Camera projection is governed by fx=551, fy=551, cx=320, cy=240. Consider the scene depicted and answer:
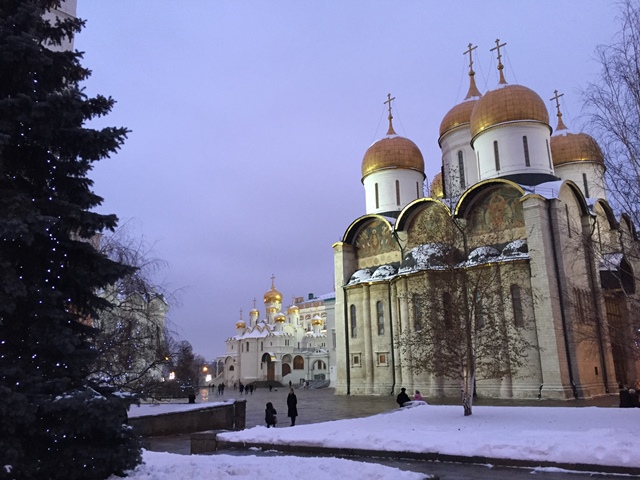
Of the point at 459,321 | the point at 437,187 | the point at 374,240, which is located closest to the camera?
the point at 459,321

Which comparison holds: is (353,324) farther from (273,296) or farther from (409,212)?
(273,296)

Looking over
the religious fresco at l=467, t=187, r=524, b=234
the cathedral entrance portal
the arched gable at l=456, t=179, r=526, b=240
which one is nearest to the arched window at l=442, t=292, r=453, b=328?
the arched gable at l=456, t=179, r=526, b=240

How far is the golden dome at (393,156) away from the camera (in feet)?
113

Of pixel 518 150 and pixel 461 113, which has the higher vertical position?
pixel 461 113

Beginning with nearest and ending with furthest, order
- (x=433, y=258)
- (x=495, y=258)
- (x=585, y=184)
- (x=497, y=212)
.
Answer: (x=433, y=258)
(x=495, y=258)
(x=497, y=212)
(x=585, y=184)

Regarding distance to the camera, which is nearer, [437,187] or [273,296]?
[437,187]

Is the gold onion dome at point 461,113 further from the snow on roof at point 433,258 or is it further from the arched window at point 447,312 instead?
the arched window at point 447,312

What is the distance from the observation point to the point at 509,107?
27.8m

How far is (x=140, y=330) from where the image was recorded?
15.7 metres

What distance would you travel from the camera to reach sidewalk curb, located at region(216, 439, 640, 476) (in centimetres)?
787

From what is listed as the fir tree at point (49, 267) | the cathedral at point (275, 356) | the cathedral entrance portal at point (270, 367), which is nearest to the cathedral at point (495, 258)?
the fir tree at point (49, 267)

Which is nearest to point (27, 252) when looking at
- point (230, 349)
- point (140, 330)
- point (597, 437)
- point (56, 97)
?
point (56, 97)

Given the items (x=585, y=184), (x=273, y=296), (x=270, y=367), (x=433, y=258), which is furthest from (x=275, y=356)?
(x=433, y=258)

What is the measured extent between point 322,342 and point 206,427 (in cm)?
6083
